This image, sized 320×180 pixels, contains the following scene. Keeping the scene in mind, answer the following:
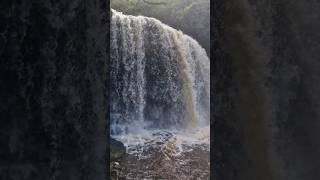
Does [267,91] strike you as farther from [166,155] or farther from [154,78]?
[154,78]

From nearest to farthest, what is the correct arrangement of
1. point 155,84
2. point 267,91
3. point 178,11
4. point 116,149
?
point 267,91 < point 116,149 < point 155,84 < point 178,11

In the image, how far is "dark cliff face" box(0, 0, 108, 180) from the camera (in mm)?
1865

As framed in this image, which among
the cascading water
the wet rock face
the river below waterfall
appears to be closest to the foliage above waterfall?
the cascading water

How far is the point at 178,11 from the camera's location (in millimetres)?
18719

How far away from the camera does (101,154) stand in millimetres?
1871

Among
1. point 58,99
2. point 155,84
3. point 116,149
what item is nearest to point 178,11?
point 155,84

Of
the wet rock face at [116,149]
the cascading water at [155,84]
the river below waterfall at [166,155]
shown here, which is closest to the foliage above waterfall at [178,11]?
the cascading water at [155,84]

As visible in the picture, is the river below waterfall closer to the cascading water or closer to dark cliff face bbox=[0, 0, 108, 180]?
the cascading water

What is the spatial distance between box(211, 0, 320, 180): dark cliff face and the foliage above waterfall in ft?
52.6

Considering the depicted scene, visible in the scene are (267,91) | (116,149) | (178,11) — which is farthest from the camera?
(178,11)

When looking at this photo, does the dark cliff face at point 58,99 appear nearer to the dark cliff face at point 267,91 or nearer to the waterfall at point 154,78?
the dark cliff face at point 267,91

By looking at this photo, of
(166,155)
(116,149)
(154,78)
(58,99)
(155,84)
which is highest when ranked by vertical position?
(154,78)

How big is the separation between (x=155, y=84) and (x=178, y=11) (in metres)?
4.75

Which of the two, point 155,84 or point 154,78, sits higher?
point 154,78
